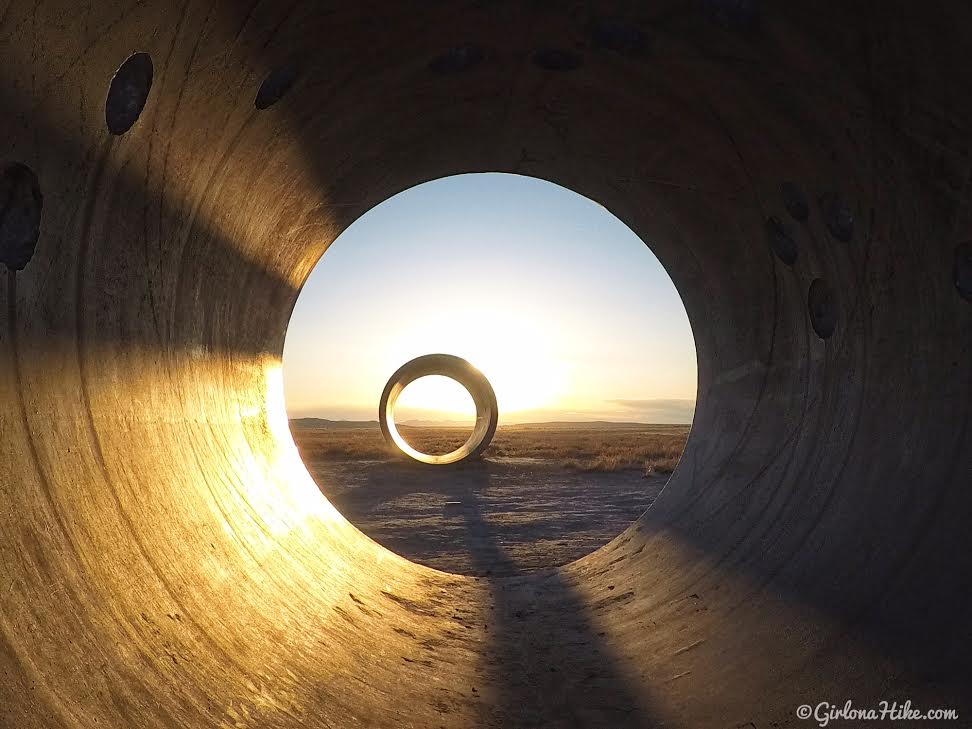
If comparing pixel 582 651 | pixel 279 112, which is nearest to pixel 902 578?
pixel 582 651

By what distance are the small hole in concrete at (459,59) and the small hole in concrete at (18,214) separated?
2303 mm

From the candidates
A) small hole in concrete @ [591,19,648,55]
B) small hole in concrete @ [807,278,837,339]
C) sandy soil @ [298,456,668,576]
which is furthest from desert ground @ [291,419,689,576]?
small hole in concrete @ [591,19,648,55]

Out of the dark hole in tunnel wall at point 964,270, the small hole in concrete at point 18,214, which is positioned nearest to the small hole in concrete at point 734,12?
the dark hole in tunnel wall at point 964,270

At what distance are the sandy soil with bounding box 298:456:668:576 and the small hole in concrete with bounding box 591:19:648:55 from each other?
374 centimetres

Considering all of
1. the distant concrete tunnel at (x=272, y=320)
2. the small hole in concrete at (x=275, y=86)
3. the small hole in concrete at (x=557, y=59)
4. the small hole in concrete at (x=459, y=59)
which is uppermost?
the small hole in concrete at (x=459, y=59)

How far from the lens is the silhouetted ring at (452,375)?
1408 centimetres

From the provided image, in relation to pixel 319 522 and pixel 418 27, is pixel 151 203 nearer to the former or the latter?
pixel 418 27

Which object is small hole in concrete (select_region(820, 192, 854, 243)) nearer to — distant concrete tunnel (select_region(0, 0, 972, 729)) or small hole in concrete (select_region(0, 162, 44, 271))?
distant concrete tunnel (select_region(0, 0, 972, 729))

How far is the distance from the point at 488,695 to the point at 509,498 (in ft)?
23.9

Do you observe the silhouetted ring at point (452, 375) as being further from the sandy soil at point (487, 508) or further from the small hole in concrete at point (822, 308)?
the small hole in concrete at point (822, 308)

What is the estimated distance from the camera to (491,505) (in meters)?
9.21

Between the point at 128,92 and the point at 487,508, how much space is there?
24.7ft

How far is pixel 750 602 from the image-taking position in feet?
9.59

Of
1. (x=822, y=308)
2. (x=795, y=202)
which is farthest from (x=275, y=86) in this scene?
(x=822, y=308)
